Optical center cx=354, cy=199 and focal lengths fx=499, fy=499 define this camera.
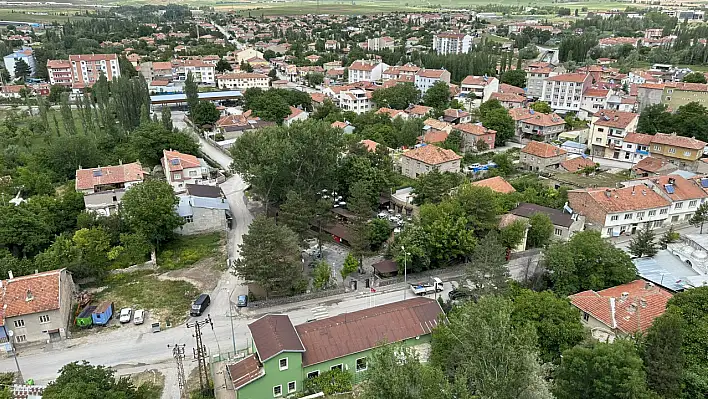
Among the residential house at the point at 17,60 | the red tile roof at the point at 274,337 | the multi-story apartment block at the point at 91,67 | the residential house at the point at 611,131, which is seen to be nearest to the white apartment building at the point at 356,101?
the residential house at the point at 611,131

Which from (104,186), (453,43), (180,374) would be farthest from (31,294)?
(453,43)

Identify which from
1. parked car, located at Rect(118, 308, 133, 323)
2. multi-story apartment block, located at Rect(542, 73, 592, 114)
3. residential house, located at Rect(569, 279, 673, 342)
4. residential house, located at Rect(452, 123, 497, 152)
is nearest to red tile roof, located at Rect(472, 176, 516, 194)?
residential house, located at Rect(569, 279, 673, 342)

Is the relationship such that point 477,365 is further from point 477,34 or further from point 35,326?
point 477,34

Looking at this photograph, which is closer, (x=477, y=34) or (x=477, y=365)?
(x=477, y=365)

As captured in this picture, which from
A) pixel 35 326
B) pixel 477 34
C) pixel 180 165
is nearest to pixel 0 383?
pixel 35 326

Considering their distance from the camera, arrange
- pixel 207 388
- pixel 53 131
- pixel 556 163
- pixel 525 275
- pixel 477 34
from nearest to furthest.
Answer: pixel 207 388
pixel 525 275
pixel 556 163
pixel 53 131
pixel 477 34

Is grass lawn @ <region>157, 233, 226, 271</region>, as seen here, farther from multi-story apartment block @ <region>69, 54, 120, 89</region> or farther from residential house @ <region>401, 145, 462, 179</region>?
multi-story apartment block @ <region>69, 54, 120, 89</region>
